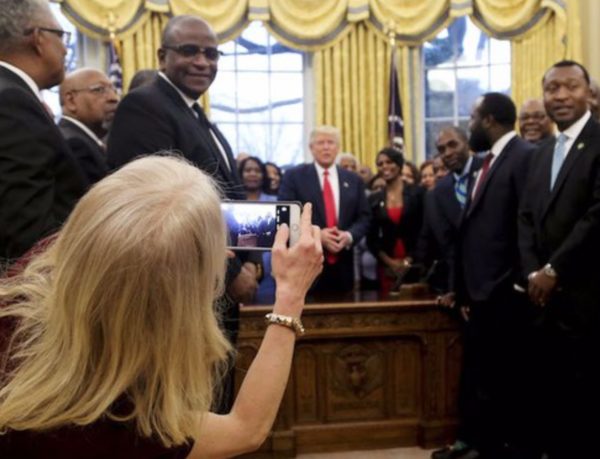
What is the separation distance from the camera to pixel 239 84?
27.2 ft

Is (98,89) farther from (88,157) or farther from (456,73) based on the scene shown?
(456,73)

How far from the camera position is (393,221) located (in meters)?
5.01

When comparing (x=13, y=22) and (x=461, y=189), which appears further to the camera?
(x=461, y=189)

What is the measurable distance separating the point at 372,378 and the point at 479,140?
4.51 ft

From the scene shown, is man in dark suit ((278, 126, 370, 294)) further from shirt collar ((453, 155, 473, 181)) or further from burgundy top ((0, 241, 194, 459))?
burgundy top ((0, 241, 194, 459))

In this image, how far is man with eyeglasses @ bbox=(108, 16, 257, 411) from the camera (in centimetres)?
235

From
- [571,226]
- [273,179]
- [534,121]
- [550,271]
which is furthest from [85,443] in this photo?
[273,179]

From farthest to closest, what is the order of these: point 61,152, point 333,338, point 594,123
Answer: point 333,338 → point 594,123 → point 61,152

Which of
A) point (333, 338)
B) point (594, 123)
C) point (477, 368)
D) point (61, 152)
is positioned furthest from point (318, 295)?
point (61, 152)

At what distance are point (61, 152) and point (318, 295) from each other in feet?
8.85

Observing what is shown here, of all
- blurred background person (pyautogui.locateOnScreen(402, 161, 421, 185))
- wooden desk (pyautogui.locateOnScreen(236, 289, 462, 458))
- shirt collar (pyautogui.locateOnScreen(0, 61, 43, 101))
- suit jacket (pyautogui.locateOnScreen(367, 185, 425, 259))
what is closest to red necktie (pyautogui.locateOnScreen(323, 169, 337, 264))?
suit jacket (pyautogui.locateOnScreen(367, 185, 425, 259))

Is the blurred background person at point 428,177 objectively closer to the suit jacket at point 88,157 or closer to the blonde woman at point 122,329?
the suit jacket at point 88,157

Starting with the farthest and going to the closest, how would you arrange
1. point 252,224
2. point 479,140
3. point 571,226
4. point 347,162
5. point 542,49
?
1. point 542,49
2. point 347,162
3. point 479,140
4. point 571,226
5. point 252,224

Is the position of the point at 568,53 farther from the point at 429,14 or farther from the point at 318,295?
the point at 318,295
